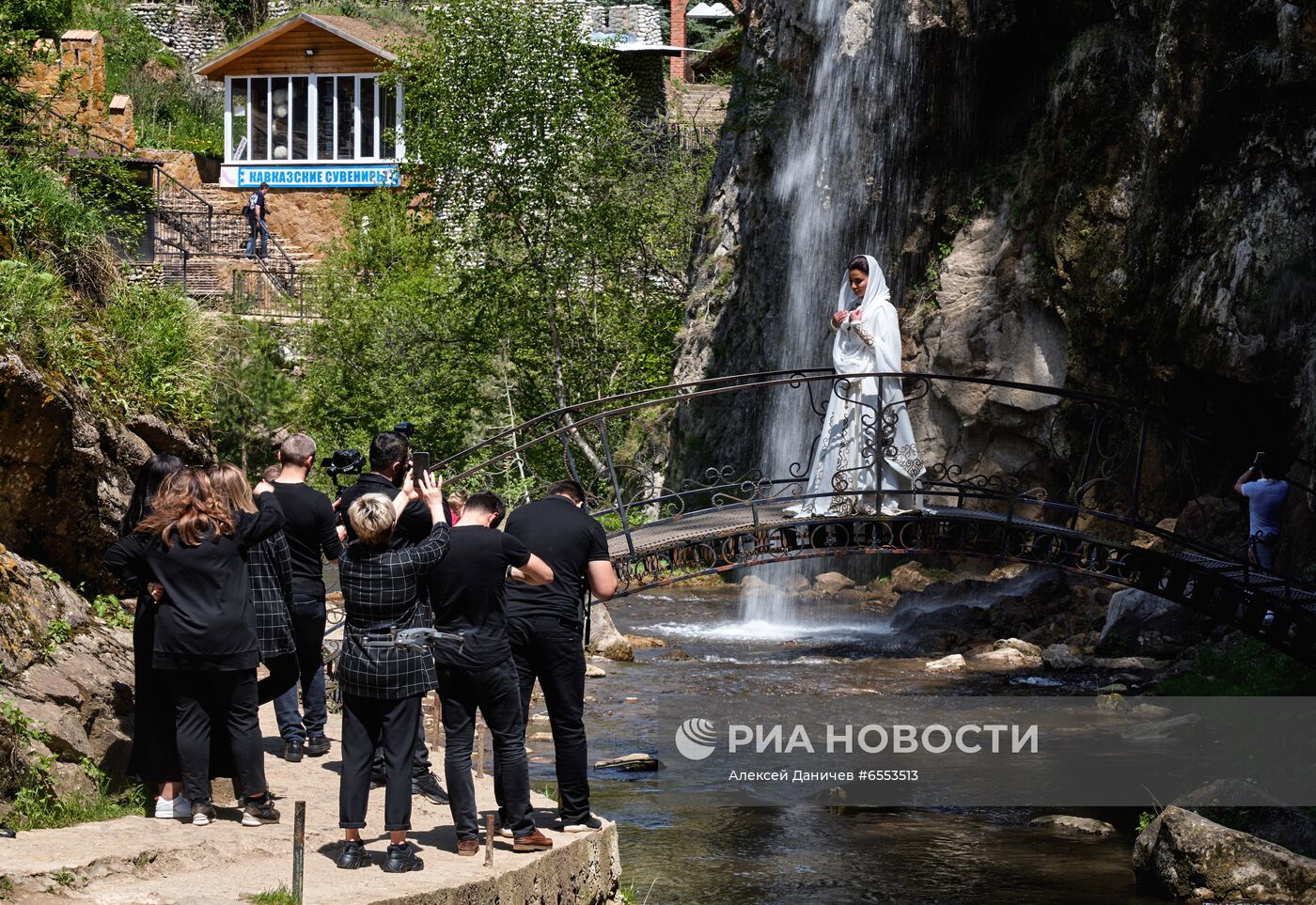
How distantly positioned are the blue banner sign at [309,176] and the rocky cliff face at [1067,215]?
1695 cm

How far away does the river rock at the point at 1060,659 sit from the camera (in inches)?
688

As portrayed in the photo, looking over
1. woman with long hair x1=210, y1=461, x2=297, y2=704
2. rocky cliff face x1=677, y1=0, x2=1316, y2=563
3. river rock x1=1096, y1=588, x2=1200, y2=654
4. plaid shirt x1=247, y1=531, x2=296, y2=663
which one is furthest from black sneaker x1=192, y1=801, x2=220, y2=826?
river rock x1=1096, y1=588, x2=1200, y2=654

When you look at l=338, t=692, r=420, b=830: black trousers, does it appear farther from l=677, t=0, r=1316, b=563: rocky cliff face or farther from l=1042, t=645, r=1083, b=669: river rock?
l=1042, t=645, r=1083, b=669: river rock

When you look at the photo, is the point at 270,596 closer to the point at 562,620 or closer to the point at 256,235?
the point at 562,620

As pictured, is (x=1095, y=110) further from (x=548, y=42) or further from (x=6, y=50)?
(x=6, y=50)

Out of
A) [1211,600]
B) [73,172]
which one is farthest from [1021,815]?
[73,172]

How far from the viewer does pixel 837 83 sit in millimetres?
26609

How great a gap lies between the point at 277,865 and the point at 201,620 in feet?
4.12

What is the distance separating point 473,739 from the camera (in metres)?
7.19

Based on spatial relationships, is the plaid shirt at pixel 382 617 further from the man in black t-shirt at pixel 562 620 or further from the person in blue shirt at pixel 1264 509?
the person in blue shirt at pixel 1264 509

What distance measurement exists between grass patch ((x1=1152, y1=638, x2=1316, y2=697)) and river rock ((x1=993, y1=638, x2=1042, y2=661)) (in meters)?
2.84

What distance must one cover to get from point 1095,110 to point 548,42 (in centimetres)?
1176

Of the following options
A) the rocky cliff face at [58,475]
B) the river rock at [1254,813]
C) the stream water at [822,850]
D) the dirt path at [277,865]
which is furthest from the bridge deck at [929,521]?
the dirt path at [277,865]

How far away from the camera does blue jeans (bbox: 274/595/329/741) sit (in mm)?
8484
